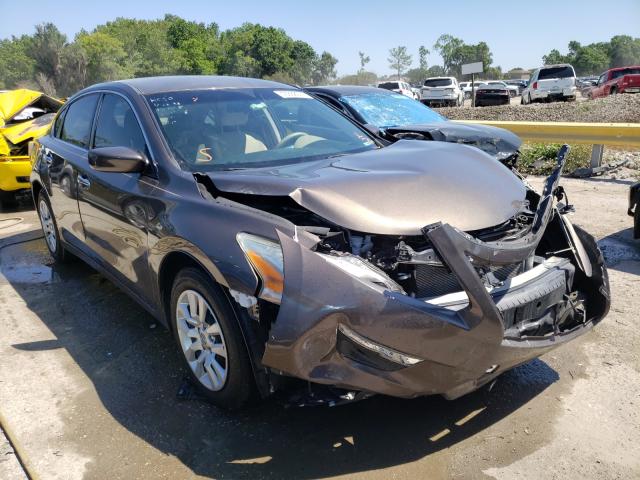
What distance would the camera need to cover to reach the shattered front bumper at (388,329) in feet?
7.16

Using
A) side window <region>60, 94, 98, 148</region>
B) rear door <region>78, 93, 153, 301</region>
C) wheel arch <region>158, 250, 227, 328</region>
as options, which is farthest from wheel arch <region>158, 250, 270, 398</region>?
side window <region>60, 94, 98, 148</region>

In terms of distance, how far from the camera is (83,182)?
4059 millimetres

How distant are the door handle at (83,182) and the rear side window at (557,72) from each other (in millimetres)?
22144

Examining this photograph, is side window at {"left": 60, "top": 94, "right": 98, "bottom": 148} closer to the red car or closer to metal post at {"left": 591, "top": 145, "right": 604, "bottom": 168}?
metal post at {"left": 591, "top": 145, "right": 604, "bottom": 168}

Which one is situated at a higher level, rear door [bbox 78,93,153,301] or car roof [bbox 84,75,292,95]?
car roof [bbox 84,75,292,95]

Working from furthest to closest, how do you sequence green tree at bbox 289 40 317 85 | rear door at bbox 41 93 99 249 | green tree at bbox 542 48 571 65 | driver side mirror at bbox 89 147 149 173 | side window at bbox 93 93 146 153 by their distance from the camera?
green tree at bbox 542 48 571 65 < green tree at bbox 289 40 317 85 < rear door at bbox 41 93 99 249 < side window at bbox 93 93 146 153 < driver side mirror at bbox 89 147 149 173

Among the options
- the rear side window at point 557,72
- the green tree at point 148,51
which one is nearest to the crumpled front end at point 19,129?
the rear side window at point 557,72

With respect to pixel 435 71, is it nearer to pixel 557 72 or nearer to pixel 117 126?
pixel 557 72

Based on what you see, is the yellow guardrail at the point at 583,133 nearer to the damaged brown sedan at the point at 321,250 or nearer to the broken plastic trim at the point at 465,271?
the damaged brown sedan at the point at 321,250

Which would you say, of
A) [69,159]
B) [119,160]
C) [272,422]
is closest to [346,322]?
[272,422]

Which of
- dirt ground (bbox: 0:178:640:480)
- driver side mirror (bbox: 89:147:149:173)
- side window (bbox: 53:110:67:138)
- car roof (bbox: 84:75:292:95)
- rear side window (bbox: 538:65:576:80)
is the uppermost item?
rear side window (bbox: 538:65:576:80)

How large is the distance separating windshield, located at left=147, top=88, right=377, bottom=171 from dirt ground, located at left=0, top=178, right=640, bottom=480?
54.3 inches

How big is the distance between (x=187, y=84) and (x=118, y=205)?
1001 millimetres

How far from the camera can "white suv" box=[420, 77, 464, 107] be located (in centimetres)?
2628
